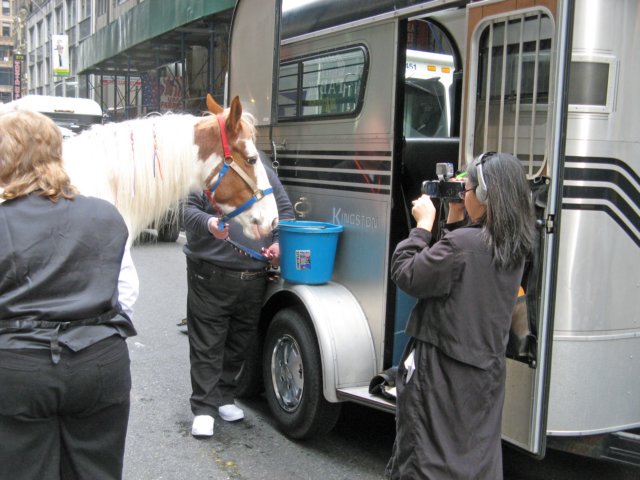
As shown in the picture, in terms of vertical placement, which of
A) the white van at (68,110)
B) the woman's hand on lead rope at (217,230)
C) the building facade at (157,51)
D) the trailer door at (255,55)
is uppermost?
the building facade at (157,51)

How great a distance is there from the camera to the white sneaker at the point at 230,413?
473 cm

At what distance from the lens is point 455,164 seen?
186 inches

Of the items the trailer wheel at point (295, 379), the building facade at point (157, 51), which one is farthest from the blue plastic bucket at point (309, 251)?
the building facade at point (157, 51)

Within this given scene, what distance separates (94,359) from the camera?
7.08 ft

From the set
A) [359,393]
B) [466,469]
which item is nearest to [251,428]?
[359,393]

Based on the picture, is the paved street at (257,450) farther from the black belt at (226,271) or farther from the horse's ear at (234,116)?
the horse's ear at (234,116)

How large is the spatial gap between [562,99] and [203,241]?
7.99ft

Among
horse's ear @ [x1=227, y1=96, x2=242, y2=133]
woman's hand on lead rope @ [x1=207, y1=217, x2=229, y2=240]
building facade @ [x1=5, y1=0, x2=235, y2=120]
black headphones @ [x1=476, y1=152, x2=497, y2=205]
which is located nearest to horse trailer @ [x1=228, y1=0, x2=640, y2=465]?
black headphones @ [x1=476, y1=152, x2=497, y2=205]

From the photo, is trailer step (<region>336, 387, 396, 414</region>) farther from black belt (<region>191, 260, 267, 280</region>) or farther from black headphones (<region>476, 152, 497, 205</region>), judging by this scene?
black headphones (<region>476, 152, 497, 205</region>)

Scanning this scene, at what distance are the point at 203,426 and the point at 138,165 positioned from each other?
2.06m

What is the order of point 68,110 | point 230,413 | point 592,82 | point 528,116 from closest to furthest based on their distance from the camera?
point 592,82
point 528,116
point 230,413
point 68,110

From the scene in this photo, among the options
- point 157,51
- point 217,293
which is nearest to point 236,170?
point 217,293

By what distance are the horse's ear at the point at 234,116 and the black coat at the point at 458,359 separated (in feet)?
4.57

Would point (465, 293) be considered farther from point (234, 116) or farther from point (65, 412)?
point (234, 116)
